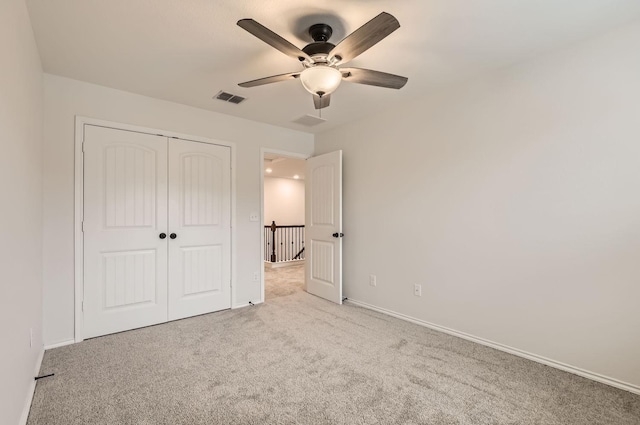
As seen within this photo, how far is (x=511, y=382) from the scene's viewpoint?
2.07 metres

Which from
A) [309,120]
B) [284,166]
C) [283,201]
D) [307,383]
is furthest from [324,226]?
[283,201]

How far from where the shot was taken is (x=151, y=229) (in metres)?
3.21

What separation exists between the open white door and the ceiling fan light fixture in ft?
6.12

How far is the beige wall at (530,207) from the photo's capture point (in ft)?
6.70

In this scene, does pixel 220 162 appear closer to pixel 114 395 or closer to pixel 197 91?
pixel 197 91

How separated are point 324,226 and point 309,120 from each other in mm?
1467

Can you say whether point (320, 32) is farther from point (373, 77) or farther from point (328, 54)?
point (373, 77)

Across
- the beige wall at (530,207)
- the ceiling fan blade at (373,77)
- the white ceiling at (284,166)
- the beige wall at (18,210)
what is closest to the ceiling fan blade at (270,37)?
the ceiling fan blade at (373,77)

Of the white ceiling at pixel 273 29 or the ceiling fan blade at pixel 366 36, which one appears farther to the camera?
the white ceiling at pixel 273 29

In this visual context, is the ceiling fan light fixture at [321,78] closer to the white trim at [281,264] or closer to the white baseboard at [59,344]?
the white baseboard at [59,344]

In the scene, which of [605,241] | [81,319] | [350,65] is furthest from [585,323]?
[81,319]

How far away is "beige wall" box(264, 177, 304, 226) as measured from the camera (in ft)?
31.6

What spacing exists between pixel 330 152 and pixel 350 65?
5.75 feet

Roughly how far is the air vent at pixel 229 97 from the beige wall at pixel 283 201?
631 centimetres
